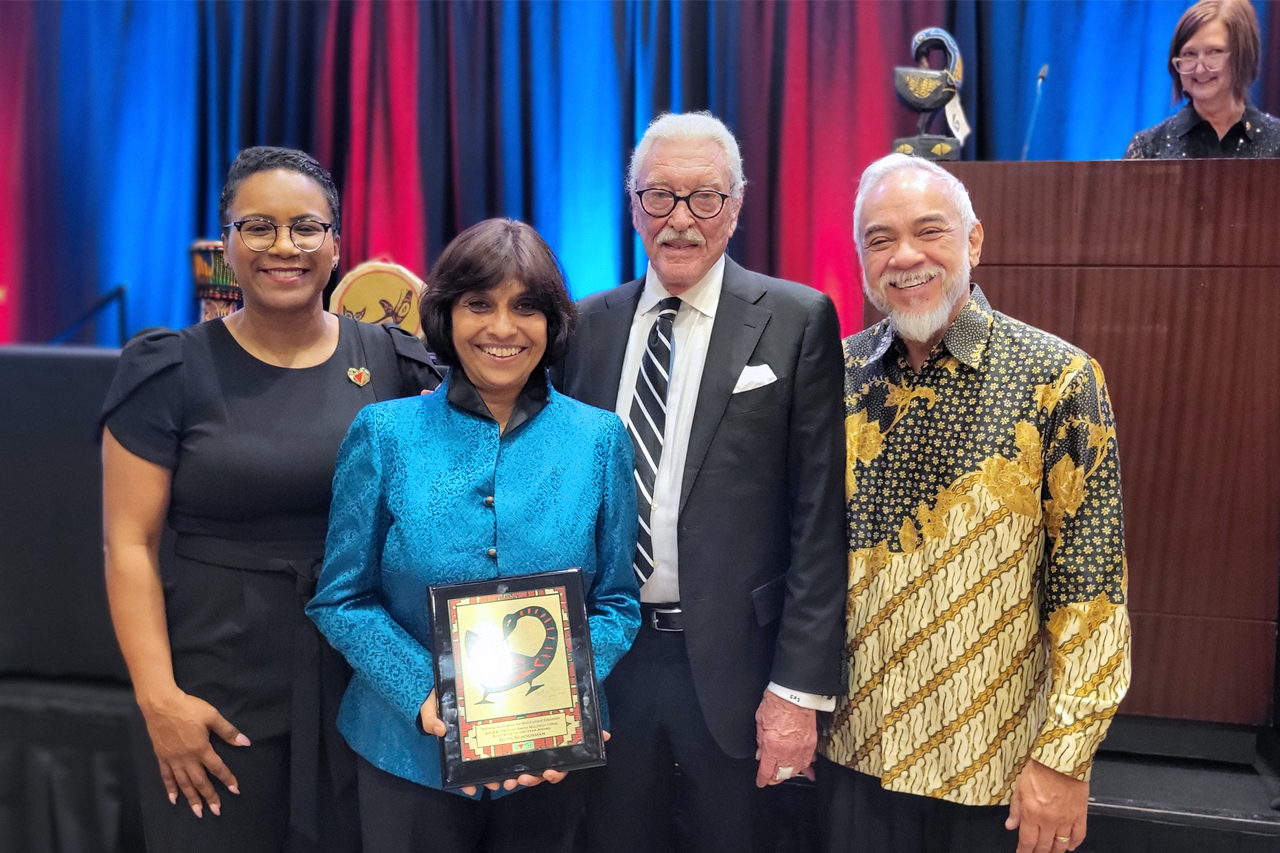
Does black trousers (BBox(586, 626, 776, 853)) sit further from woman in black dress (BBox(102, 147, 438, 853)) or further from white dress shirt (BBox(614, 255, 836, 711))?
woman in black dress (BBox(102, 147, 438, 853))

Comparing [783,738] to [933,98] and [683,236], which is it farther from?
[933,98]

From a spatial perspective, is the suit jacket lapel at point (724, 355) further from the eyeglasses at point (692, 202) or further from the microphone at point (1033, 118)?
the microphone at point (1033, 118)

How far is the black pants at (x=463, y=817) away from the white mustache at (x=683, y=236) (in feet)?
2.97

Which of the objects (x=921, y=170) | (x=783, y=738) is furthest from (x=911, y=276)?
(x=783, y=738)

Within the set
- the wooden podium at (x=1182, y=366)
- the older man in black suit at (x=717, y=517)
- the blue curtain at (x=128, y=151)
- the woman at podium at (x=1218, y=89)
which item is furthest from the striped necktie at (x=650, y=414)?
the blue curtain at (x=128, y=151)

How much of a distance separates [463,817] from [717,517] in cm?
61

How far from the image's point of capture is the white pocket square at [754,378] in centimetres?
162

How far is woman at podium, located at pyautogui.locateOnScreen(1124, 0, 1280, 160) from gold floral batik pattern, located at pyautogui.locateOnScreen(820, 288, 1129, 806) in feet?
4.94

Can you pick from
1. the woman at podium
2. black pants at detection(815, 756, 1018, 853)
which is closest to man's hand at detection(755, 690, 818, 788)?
black pants at detection(815, 756, 1018, 853)

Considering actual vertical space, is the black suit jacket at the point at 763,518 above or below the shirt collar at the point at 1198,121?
below

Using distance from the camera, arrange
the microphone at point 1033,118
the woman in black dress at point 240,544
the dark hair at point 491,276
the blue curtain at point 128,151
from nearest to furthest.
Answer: the dark hair at point 491,276 < the woman in black dress at point 240,544 < the microphone at point 1033,118 < the blue curtain at point 128,151

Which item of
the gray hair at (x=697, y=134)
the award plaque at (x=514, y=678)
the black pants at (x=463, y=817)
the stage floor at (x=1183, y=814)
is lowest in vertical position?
the stage floor at (x=1183, y=814)

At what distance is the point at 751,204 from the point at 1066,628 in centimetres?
280

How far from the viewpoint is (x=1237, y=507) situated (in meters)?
2.39
